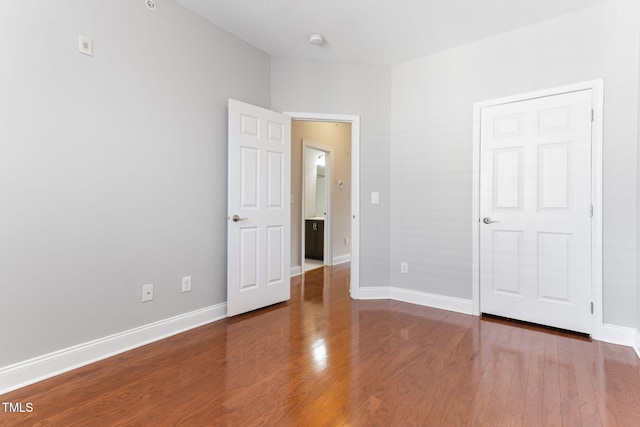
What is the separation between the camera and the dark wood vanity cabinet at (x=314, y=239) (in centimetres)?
572

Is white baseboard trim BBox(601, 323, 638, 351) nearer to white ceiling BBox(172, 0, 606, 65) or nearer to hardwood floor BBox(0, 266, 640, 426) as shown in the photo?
hardwood floor BBox(0, 266, 640, 426)

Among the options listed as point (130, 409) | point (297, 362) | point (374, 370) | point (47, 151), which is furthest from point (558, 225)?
point (47, 151)

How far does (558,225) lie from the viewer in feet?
8.75

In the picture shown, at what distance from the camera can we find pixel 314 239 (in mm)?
5836

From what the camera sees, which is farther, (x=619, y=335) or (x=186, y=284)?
(x=186, y=284)

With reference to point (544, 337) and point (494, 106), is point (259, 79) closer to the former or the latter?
point (494, 106)

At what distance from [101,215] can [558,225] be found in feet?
11.4

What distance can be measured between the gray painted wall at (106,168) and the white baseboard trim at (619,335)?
10.3ft

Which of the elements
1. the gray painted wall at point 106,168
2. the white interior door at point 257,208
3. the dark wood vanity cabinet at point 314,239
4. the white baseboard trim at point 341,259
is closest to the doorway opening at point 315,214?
the dark wood vanity cabinet at point 314,239

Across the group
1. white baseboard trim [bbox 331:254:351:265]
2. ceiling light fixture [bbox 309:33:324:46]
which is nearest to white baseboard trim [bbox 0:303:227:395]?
ceiling light fixture [bbox 309:33:324:46]

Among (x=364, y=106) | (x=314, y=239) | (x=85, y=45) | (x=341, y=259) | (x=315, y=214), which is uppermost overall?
(x=364, y=106)

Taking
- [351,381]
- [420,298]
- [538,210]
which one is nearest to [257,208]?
[351,381]

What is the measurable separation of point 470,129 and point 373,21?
1342 millimetres

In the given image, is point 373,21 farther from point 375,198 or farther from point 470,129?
point 375,198
